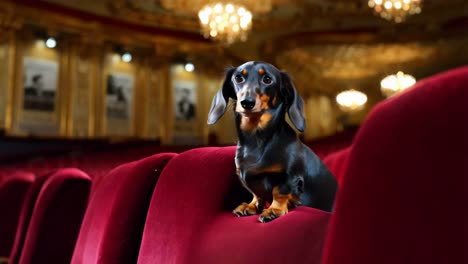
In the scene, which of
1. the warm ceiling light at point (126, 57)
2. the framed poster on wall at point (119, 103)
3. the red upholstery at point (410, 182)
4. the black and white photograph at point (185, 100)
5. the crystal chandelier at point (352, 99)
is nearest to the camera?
the red upholstery at point (410, 182)

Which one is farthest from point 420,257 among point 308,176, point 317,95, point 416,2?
point 317,95

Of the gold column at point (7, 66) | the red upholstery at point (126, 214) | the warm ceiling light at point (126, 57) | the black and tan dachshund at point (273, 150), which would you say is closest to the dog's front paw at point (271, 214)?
the black and tan dachshund at point (273, 150)

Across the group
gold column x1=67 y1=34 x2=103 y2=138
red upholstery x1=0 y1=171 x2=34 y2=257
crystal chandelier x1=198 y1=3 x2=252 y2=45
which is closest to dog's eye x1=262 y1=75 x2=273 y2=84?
red upholstery x1=0 y1=171 x2=34 y2=257

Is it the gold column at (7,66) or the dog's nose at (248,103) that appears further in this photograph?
the gold column at (7,66)

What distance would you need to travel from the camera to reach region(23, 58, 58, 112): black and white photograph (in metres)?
3.15

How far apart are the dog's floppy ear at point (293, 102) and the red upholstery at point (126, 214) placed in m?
0.17

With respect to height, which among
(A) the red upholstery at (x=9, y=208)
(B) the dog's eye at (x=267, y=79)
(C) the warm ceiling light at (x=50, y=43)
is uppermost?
(C) the warm ceiling light at (x=50, y=43)

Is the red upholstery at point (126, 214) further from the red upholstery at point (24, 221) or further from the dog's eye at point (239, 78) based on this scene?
the red upholstery at point (24, 221)

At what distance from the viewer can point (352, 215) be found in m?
0.16

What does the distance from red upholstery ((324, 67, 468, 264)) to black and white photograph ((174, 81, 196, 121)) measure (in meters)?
3.70

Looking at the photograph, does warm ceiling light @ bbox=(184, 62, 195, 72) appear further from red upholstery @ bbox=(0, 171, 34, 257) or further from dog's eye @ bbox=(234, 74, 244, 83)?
dog's eye @ bbox=(234, 74, 244, 83)

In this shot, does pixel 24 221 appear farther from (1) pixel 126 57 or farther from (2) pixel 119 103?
(1) pixel 126 57

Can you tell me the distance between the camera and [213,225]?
0.30m

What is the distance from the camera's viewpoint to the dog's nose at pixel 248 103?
0.86ft
